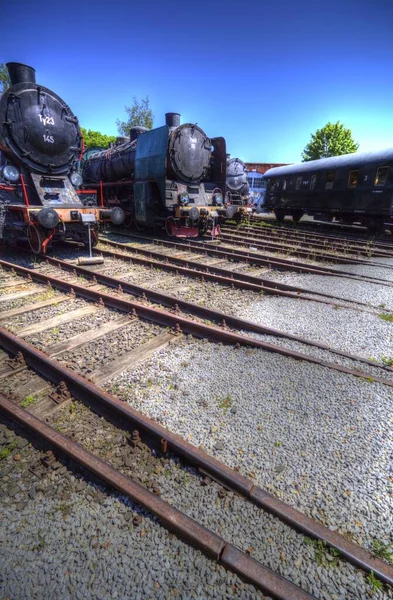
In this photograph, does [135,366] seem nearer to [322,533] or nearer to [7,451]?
[7,451]

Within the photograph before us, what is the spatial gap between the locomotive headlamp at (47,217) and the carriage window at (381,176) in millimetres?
13137

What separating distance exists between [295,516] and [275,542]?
19 cm

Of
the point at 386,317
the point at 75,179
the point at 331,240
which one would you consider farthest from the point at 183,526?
the point at 331,240

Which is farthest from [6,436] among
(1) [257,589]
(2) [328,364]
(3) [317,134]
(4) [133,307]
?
(3) [317,134]

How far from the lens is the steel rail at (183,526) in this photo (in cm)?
158

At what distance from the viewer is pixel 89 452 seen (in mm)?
2217

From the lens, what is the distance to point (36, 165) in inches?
293

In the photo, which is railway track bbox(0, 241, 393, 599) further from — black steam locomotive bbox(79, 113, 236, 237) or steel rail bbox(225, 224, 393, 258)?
steel rail bbox(225, 224, 393, 258)

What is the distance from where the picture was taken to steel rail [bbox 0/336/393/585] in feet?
5.62

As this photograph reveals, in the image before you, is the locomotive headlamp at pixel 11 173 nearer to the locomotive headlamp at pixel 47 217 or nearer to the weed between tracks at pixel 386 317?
the locomotive headlamp at pixel 47 217

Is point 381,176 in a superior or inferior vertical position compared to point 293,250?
superior

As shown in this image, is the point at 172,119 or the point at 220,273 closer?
the point at 220,273

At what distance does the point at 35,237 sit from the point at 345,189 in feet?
44.7

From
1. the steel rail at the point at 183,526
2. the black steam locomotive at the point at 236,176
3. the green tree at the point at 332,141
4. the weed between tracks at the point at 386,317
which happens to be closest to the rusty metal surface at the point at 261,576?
the steel rail at the point at 183,526
